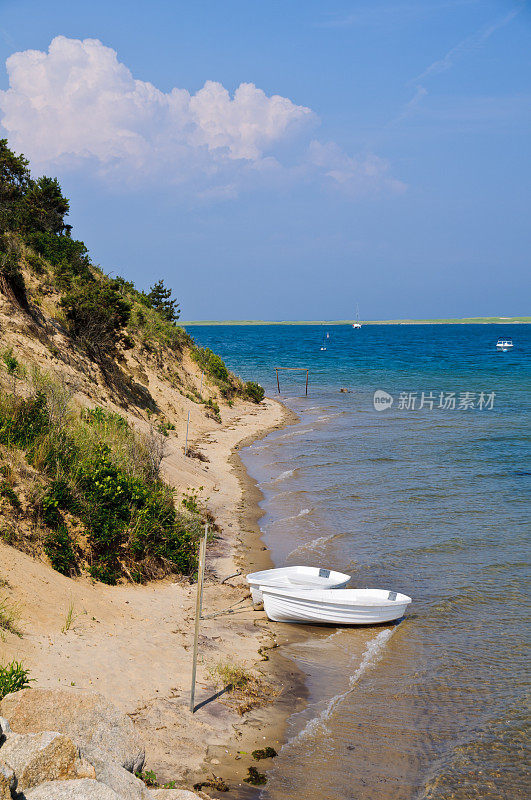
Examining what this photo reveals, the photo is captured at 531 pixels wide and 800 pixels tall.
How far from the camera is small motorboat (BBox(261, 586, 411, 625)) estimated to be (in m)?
13.0

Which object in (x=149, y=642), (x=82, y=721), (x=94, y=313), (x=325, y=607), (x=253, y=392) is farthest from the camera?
(x=253, y=392)

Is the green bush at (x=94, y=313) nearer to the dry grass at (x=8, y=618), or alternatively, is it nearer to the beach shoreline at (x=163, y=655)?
the beach shoreline at (x=163, y=655)

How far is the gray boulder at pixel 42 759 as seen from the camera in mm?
5113

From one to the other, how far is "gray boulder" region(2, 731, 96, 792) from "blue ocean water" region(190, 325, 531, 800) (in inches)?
139

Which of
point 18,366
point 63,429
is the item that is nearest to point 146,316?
point 18,366

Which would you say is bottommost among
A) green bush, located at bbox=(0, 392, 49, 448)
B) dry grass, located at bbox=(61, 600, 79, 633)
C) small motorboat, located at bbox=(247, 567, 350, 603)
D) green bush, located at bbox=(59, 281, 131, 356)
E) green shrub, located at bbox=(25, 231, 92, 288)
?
small motorboat, located at bbox=(247, 567, 350, 603)

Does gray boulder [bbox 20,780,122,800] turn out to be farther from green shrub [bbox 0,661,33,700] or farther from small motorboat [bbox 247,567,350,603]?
small motorboat [bbox 247,567,350,603]

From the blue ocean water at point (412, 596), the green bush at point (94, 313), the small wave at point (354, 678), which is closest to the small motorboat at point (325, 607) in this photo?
the blue ocean water at point (412, 596)

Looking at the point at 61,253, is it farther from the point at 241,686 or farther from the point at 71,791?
the point at 71,791

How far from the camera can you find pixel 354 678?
11109mm

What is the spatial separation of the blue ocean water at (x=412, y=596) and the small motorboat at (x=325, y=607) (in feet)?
0.98

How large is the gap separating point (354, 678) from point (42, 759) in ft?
23.5

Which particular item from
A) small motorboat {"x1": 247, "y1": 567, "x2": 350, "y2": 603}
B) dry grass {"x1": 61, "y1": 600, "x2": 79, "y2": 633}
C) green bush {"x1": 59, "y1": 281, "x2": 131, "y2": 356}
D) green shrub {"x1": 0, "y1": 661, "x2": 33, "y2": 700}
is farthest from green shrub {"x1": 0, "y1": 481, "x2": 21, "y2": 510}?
green bush {"x1": 59, "y1": 281, "x2": 131, "y2": 356}

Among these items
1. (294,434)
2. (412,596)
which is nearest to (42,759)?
(412,596)
